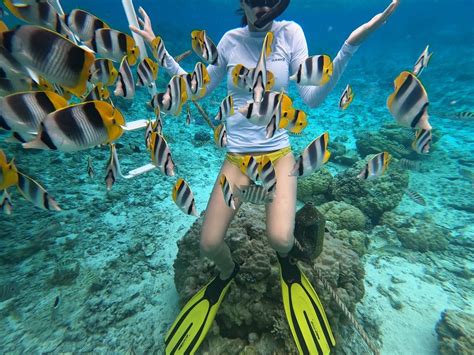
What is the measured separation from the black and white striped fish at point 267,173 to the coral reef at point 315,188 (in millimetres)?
4640

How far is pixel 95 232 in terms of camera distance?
511 centimetres

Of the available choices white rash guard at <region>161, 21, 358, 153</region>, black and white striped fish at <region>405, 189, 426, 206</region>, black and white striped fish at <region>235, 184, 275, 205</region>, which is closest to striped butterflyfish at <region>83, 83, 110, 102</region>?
white rash guard at <region>161, 21, 358, 153</region>

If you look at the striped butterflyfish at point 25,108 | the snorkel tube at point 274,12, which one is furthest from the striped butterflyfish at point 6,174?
the snorkel tube at point 274,12

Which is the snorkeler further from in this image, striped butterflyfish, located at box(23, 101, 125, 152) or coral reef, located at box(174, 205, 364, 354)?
striped butterflyfish, located at box(23, 101, 125, 152)

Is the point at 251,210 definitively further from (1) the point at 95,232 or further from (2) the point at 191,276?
(1) the point at 95,232

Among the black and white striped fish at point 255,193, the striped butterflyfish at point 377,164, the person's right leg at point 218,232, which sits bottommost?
the person's right leg at point 218,232

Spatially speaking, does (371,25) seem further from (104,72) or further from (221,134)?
(104,72)

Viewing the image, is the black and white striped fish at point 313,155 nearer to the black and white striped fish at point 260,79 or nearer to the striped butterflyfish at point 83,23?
the black and white striped fish at point 260,79

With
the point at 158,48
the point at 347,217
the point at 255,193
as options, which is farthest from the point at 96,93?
the point at 347,217

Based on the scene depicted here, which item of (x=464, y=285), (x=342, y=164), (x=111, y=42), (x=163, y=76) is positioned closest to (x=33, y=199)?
(x=111, y=42)

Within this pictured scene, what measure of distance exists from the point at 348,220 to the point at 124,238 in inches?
189

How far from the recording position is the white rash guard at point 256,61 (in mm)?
3121

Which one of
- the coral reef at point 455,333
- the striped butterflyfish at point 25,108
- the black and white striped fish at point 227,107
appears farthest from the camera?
the coral reef at point 455,333

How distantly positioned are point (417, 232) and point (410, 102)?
5.00 metres
